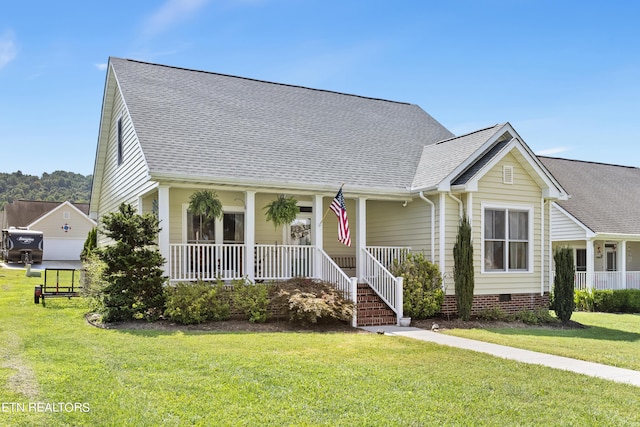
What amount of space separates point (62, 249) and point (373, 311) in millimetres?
46590

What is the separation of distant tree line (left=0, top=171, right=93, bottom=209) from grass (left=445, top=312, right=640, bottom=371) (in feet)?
291

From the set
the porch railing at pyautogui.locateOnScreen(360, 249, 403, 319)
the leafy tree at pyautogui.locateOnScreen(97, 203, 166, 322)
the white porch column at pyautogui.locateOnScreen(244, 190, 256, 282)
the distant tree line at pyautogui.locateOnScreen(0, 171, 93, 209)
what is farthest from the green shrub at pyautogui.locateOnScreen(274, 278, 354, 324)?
the distant tree line at pyautogui.locateOnScreen(0, 171, 93, 209)

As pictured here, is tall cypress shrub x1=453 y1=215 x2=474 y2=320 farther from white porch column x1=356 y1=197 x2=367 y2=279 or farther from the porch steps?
white porch column x1=356 y1=197 x2=367 y2=279

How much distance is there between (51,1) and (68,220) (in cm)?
4357

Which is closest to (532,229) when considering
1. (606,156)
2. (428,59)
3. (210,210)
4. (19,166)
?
(428,59)

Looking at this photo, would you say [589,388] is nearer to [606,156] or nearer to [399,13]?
[399,13]

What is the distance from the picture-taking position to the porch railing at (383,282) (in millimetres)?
13688

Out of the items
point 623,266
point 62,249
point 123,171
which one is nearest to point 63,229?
point 62,249

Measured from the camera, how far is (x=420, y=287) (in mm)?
14070

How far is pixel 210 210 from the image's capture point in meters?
Answer: 14.3

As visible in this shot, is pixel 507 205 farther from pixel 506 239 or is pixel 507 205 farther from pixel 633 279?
pixel 633 279

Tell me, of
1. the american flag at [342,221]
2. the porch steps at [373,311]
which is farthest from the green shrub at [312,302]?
the american flag at [342,221]

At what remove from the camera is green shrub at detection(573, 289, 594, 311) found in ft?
70.7

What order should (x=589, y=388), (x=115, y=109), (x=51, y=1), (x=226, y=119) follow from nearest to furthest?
(x=589, y=388)
(x=51, y=1)
(x=226, y=119)
(x=115, y=109)
